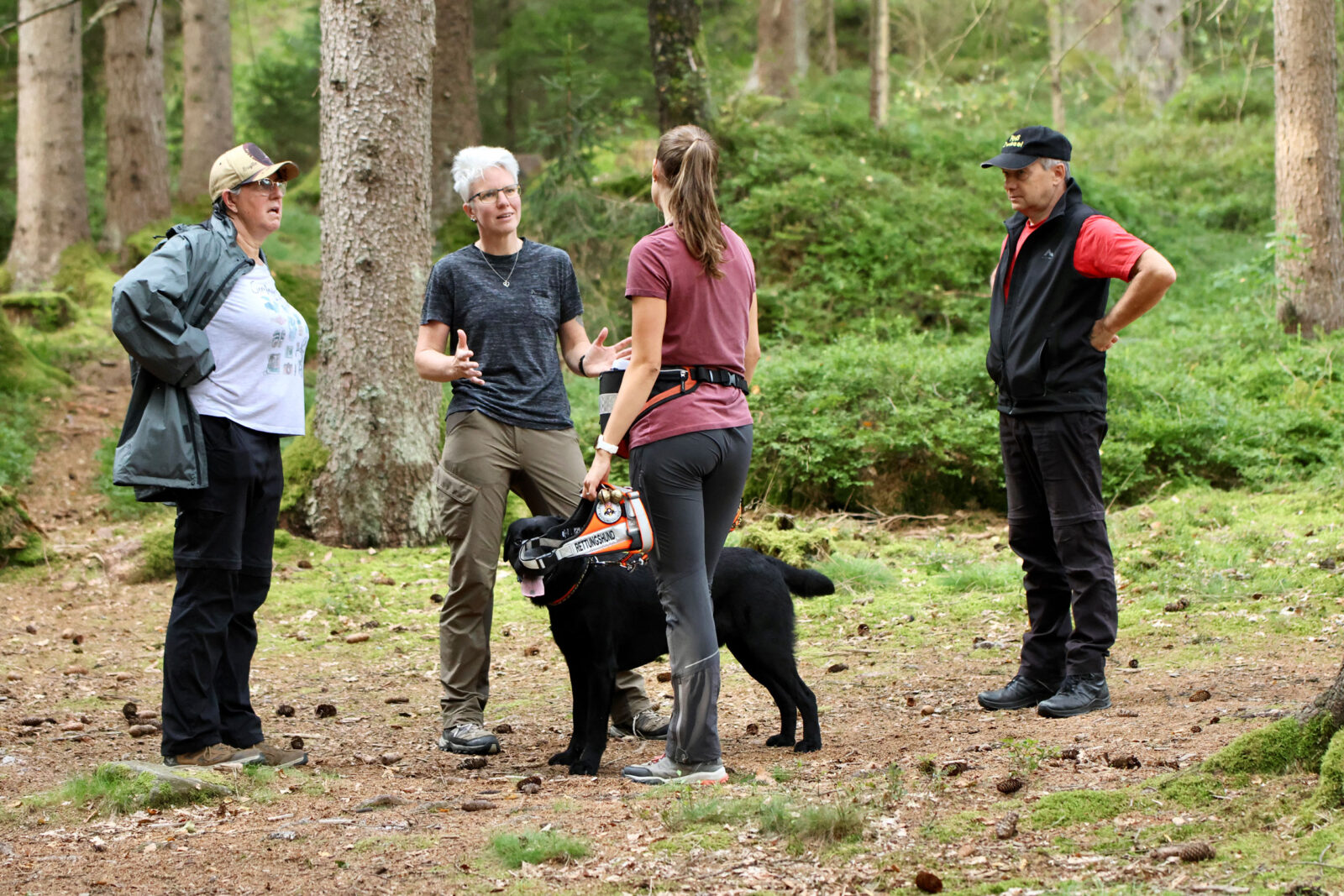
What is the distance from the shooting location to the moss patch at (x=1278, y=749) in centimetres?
329

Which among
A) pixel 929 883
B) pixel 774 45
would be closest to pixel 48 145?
pixel 774 45

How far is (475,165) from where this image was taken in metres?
4.69

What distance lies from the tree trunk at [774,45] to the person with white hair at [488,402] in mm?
17917

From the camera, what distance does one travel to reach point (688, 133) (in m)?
3.87

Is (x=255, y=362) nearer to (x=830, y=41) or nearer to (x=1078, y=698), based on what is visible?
(x=1078, y=698)

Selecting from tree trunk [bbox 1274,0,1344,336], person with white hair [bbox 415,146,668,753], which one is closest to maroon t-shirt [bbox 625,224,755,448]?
person with white hair [bbox 415,146,668,753]

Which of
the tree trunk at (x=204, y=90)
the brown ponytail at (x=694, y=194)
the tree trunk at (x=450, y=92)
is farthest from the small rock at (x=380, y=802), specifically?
the tree trunk at (x=204, y=90)

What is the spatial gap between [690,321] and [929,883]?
1883mm

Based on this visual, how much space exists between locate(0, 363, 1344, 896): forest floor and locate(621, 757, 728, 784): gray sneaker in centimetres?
5

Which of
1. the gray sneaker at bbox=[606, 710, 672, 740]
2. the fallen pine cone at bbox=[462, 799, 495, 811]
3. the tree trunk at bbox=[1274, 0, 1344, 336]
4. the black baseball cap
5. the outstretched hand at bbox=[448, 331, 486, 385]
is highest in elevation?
the tree trunk at bbox=[1274, 0, 1344, 336]

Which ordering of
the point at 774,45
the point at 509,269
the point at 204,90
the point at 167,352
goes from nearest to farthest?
1. the point at 167,352
2. the point at 509,269
3. the point at 204,90
4. the point at 774,45

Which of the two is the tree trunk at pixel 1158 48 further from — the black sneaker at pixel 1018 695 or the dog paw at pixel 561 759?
the dog paw at pixel 561 759

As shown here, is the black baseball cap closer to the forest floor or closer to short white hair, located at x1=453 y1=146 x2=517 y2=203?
short white hair, located at x1=453 y1=146 x2=517 y2=203

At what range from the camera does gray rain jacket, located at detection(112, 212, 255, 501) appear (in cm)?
409
